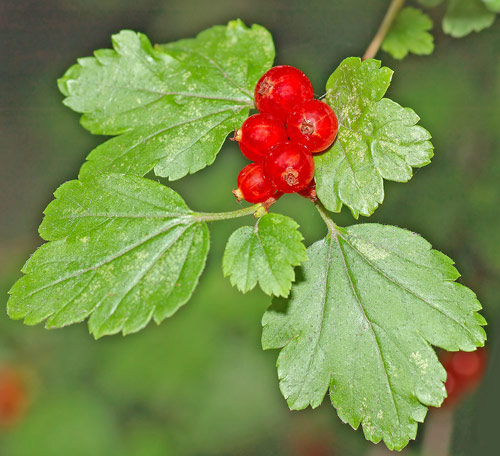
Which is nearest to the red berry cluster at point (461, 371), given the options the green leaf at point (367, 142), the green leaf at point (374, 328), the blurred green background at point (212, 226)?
the blurred green background at point (212, 226)

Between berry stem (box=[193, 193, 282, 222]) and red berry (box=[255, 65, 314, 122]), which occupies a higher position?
red berry (box=[255, 65, 314, 122])

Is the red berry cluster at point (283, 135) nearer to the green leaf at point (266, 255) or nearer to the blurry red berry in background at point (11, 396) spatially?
the green leaf at point (266, 255)

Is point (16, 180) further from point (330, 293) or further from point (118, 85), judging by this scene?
point (330, 293)

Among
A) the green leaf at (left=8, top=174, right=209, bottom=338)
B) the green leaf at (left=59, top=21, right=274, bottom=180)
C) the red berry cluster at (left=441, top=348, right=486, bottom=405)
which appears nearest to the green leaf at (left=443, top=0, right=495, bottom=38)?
the green leaf at (left=59, top=21, right=274, bottom=180)

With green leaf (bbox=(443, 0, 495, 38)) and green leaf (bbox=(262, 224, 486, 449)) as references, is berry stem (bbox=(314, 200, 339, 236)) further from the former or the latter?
green leaf (bbox=(443, 0, 495, 38))

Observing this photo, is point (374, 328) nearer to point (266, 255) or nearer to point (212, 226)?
point (266, 255)
